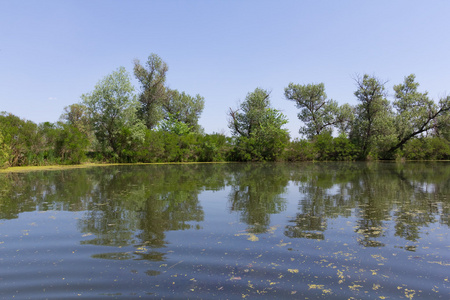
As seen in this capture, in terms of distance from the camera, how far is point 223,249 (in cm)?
395

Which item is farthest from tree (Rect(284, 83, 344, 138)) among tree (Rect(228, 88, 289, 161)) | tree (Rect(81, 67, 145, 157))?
tree (Rect(81, 67, 145, 157))

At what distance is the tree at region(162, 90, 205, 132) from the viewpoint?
48312mm

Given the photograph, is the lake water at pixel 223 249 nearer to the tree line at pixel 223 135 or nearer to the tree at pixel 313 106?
the tree line at pixel 223 135

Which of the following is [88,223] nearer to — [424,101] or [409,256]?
[409,256]

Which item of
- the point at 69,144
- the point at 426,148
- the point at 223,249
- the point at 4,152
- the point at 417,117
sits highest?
the point at 417,117

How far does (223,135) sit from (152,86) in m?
14.0

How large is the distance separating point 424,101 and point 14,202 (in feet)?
145

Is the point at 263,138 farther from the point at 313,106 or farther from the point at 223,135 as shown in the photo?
the point at 313,106

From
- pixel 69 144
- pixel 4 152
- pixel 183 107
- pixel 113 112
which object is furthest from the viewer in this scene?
pixel 183 107

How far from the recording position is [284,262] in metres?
3.51

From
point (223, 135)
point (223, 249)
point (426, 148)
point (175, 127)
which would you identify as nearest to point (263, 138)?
point (223, 135)

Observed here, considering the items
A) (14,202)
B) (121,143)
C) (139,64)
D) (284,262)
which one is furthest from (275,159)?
(284,262)

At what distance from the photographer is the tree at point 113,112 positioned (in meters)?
24.4

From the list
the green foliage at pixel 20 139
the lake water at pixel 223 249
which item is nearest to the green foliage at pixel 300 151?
the green foliage at pixel 20 139
